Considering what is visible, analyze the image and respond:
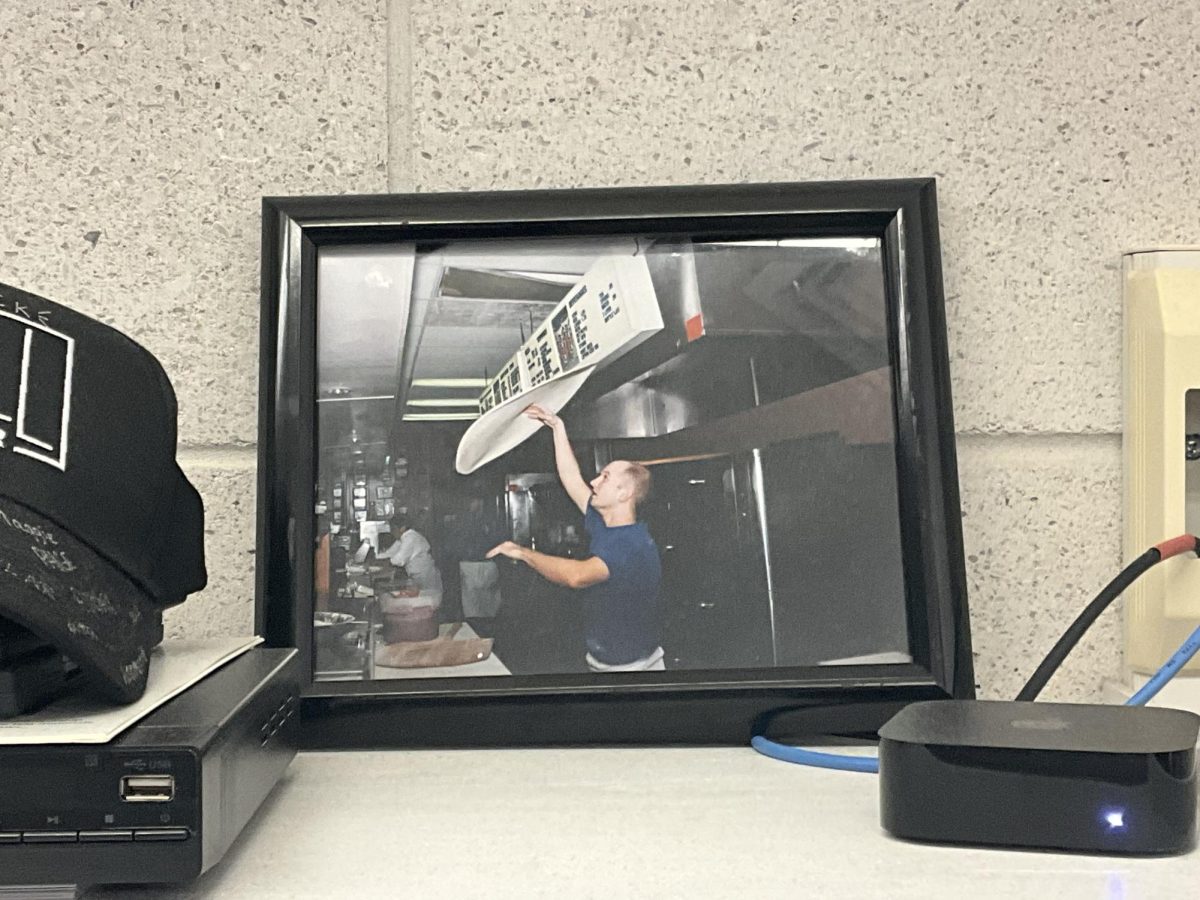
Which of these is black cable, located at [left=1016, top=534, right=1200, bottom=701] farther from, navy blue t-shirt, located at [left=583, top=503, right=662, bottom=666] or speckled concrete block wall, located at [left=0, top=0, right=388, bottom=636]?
speckled concrete block wall, located at [left=0, top=0, right=388, bottom=636]

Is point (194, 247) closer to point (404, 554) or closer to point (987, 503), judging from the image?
point (404, 554)

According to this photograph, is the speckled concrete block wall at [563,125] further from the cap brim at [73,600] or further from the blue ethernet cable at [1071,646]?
the cap brim at [73,600]

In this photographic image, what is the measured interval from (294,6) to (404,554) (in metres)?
0.39

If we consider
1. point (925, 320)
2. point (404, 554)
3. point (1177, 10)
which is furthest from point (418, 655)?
point (1177, 10)

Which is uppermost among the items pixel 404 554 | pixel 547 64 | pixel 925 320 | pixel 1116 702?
pixel 547 64

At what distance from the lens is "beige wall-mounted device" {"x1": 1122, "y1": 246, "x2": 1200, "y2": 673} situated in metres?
0.77

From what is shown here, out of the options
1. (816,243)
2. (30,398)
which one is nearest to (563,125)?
(816,243)

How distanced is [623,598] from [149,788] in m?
0.34

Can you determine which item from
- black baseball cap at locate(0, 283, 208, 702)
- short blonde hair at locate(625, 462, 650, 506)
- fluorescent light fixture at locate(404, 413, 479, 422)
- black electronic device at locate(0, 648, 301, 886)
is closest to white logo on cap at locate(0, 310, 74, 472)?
black baseball cap at locate(0, 283, 208, 702)

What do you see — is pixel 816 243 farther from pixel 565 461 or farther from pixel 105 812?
pixel 105 812

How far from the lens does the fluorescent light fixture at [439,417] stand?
30.0 inches

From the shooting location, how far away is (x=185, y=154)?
0.81 meters

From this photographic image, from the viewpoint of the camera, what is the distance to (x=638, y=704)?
28.6 inches

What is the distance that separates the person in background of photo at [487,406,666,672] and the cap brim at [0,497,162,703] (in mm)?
275
